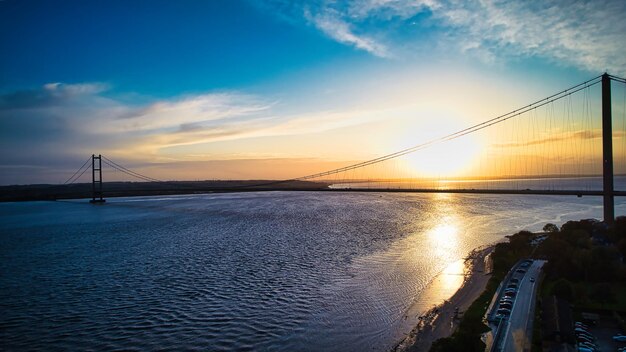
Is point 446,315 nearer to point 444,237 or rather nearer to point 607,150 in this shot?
point 607,150

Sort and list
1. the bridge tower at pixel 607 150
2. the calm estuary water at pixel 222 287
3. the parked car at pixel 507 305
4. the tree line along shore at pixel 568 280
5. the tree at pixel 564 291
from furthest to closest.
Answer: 1. the bridge tower at pixel 607 150
2. the tree at pixel 564 291
3. the parked car at pixel 507 305
4. the calm estuary water at pixel 222 287
5. the tree line along shore at pixel 568 280

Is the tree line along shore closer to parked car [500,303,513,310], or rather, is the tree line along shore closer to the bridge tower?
parked car [500,303,513,310]

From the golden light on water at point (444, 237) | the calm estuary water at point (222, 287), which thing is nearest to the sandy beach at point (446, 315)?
the calm estuary water at point (222, 287)

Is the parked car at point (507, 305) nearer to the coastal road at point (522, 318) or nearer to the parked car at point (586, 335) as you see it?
the coastal road at point (522, 318)

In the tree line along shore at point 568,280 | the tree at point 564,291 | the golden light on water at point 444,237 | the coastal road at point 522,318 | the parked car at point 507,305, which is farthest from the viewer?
the golden light on water at point 444,237

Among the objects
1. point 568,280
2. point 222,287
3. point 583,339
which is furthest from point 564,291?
point 222,287

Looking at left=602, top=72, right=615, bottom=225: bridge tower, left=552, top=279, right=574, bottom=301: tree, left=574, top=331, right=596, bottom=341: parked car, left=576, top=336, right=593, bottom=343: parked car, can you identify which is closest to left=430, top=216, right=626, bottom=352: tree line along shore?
left=552, top=279, right=574, bottom=301: tree

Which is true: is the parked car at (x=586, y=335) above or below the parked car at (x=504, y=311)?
below
